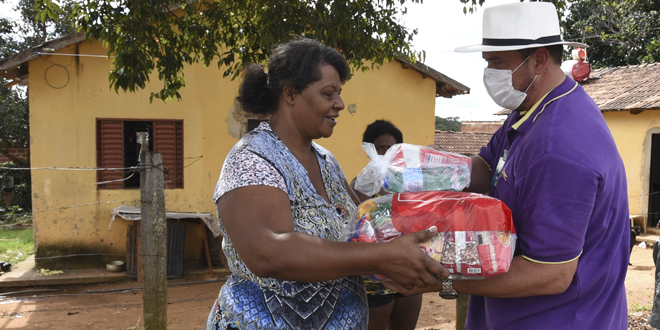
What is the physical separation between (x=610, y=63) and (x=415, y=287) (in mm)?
19934

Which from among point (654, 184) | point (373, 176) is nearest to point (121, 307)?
point (373, 176)

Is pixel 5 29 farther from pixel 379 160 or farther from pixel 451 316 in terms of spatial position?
pixel 379 160

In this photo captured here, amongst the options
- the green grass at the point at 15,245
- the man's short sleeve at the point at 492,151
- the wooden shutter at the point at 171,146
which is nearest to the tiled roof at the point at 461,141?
the wooden shutter at the point at 171,146

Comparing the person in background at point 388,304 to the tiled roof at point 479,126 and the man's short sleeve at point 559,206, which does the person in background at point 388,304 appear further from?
the tiled roof at point 479,126

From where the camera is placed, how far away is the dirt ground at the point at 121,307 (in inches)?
258

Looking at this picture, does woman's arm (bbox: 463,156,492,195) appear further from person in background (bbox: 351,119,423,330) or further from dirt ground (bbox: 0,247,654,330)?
dirt ground (bbox: 0,247,654,330)

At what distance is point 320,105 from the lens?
1.87 m

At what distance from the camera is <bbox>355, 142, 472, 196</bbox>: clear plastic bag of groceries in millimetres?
1753

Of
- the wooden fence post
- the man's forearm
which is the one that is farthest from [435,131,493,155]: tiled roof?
the man's forearm

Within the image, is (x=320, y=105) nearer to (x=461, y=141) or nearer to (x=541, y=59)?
(x=541, y=59)

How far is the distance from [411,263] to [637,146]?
13159 millimetres

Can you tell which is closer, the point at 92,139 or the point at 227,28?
the point at 227,28

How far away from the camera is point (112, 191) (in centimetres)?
916

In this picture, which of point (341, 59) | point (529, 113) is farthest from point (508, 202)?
point (341, 59)
